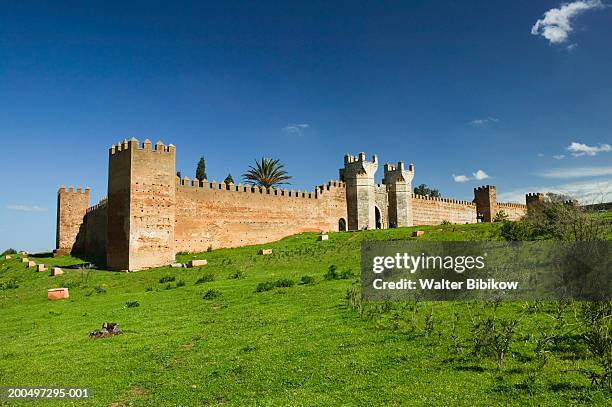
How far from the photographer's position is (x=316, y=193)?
3772 cm

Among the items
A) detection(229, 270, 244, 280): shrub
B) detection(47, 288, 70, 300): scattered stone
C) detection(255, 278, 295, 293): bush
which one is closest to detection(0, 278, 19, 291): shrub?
detection(47, 288, 70, 300): scattered stone

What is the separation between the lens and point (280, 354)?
7547mm

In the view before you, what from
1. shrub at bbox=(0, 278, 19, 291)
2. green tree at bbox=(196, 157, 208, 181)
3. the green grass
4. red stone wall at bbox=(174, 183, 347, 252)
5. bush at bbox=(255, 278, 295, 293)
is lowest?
the green grass

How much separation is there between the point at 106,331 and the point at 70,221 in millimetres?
28612

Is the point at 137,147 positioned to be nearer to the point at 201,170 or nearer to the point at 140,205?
the point at 140,205

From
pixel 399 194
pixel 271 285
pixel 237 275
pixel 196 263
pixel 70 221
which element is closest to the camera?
pixel 271 285

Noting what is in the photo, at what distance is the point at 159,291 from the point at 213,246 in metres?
13.5

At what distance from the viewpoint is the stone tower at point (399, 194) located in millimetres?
42188

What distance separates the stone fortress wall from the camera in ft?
82.8

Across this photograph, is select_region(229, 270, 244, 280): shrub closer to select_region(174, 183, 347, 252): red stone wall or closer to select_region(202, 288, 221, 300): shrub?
select_region(202, 288, 221, 300): shrub

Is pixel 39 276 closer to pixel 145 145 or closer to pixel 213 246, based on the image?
pixel 145 145

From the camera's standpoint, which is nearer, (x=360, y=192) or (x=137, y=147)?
(x=137, y=147)

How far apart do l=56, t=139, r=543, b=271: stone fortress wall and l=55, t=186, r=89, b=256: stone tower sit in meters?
0.07

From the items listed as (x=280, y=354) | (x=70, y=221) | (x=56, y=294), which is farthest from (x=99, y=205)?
(x=280, y=354)
